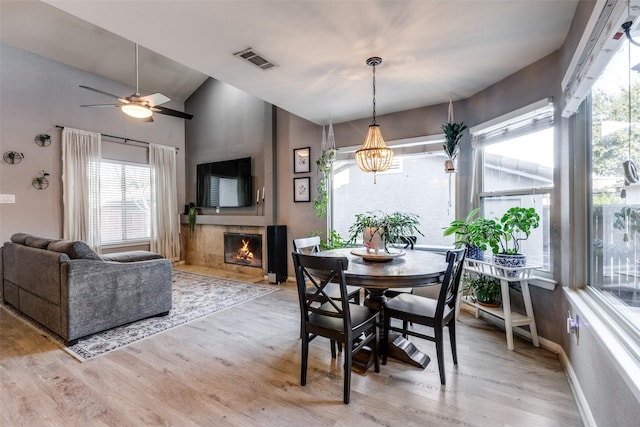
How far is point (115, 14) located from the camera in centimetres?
203

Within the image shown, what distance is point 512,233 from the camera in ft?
9.19

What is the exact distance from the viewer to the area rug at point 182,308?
260 centimetres

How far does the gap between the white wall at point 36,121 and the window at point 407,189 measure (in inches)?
170

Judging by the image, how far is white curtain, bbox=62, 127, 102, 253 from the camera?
187 inches

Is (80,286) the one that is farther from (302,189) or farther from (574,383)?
(574,383)

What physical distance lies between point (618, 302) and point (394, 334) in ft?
4.74

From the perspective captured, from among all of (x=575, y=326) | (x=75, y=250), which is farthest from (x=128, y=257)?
(x=575, y=326)

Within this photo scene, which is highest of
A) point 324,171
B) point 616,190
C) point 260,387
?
point 324,171

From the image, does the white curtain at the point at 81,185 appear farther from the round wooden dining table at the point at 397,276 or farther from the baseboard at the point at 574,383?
the baseboard at the point at 574,383

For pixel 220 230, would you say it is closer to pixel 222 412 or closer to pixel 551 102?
pixel 222 412

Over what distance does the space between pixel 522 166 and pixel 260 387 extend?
9.77ft

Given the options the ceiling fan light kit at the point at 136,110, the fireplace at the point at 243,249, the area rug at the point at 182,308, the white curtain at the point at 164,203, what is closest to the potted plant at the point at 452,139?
the area rug at the point at 182,308

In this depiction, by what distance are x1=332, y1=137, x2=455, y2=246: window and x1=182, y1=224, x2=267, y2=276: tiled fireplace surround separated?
156cm

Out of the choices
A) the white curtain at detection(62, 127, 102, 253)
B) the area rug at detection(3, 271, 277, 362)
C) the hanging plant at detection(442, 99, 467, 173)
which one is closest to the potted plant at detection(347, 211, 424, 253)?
the hanging plant at detection(442, 99, 467, 173)
